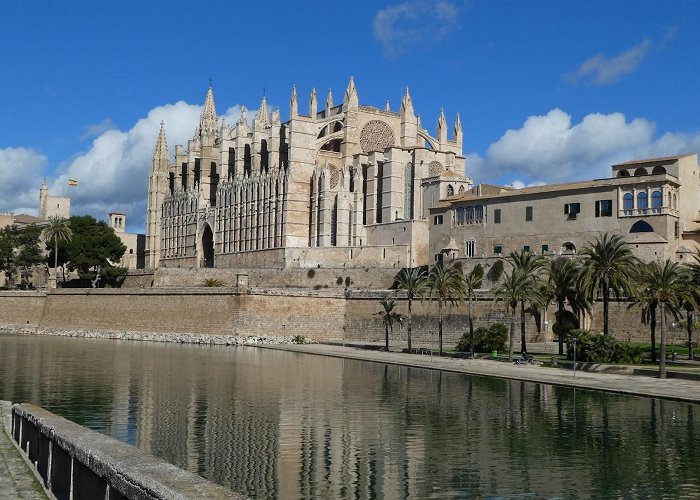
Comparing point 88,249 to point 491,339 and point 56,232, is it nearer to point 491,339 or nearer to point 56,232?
point 56,232

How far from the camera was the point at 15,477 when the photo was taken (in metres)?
10.9

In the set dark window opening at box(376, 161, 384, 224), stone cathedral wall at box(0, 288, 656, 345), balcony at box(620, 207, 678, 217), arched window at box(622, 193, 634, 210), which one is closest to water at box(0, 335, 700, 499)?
stone cathedral wall at box(0, 288, 656, 345)

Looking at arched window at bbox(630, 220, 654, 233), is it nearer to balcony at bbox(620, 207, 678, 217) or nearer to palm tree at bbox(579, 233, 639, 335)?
balcony at bbox(620, 207, 678, 217)

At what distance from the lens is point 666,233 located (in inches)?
1893

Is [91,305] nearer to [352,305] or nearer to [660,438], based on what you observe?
[352,305]

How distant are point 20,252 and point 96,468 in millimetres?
86161

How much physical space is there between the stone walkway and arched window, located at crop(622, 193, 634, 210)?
44.0 m

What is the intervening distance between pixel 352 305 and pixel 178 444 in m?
43.2

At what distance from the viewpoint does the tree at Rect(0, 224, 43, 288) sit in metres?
85.1

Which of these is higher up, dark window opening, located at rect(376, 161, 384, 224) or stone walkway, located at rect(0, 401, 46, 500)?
dark window opening, located at rect(376, 161, 384, 224)

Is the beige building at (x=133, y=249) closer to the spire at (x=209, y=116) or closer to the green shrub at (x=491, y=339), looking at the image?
the spire at (x=209, y=116)

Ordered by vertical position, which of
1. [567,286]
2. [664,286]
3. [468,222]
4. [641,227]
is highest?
[468,222]

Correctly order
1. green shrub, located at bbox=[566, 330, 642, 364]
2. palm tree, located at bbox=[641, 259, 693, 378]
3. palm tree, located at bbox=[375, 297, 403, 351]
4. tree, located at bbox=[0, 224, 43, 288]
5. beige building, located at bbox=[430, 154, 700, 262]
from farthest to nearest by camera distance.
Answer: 1. tree, located at bbox=[0, 224, 43, 288]
2. palm tree, located at bbox=[375, 297, 403, 351]
3. beige building, located at bbox=[430, 154, 700, 262]
4. green shrub, located at bbox=[566, 330, 642, 364]
5. palm tree, located at bbox=[641, 259, 693, 378]

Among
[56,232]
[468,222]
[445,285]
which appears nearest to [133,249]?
[56,232]
